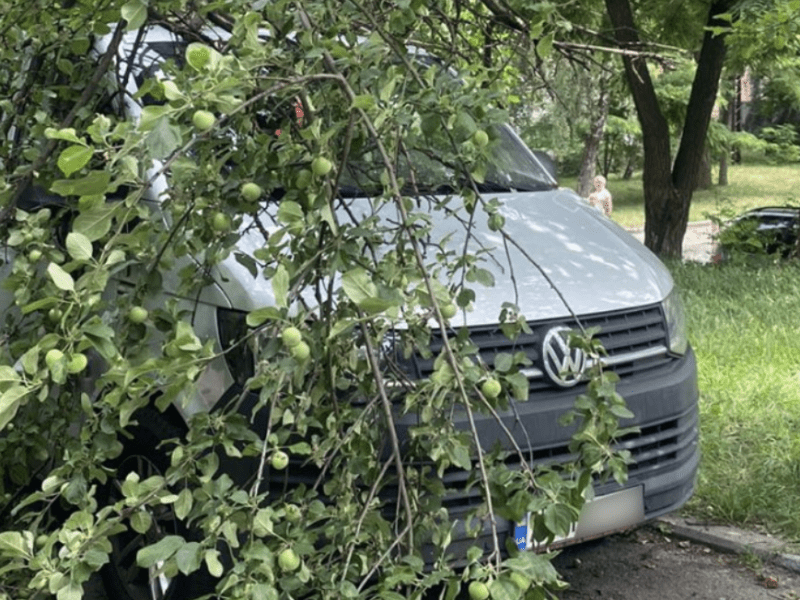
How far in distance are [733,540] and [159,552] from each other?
11.3ft

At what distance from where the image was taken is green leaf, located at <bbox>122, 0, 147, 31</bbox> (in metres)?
2.52

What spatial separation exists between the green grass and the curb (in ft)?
0.32

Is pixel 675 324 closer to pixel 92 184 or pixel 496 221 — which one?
pixel 496 221

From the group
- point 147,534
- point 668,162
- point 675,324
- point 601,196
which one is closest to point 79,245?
point 147,534

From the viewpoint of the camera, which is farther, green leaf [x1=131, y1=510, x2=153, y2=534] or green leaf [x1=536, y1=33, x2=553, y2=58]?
green leaf [x1=536, y1=33, x2=553, y2=58]

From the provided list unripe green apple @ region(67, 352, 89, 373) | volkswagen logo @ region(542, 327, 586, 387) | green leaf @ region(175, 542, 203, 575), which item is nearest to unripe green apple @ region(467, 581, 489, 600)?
green leaf @ region(175, 542, 203, 575)

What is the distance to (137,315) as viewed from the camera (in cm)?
269

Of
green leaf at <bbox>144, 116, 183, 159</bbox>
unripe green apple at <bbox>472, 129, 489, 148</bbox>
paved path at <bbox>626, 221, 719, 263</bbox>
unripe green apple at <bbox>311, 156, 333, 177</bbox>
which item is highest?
green leaf at <bbox>144, 116, 183, 159</bbox>

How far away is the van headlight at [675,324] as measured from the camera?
15.1 ft

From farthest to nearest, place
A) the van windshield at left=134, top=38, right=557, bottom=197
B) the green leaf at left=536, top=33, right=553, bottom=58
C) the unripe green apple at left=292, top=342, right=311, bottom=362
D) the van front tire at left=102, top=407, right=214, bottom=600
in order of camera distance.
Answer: the van front tire at left=102, top=407, right=214, bottom=600, the green leaf at left=536, top=33, right=553, bottom=58, the van windshield at left=134, top=38, right=557, bottom=197, the unripe green apple at left=292, top=342, right=311, bottom=362

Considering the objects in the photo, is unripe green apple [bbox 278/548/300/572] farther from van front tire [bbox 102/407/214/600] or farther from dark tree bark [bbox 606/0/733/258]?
dark tree bark [bbox 606/0/733/258]

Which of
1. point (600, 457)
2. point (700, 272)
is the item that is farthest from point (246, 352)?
point (700, 272)

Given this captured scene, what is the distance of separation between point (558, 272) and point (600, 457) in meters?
1.65

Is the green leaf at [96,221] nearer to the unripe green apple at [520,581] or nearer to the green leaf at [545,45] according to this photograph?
the unripe green apple at [520,581]
